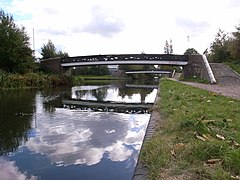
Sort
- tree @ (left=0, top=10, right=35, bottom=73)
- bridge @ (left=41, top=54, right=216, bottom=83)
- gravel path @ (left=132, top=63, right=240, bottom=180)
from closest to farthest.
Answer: gravel path @ (left=132, top=63, right=240, bottom=180), tree @ (left=0, top=10, right=35, bottom=73), bridge @ (left=41, top=54, right=216, bottom=83)

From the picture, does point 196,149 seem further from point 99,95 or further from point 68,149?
point 99,95

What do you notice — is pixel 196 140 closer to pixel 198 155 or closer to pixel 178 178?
pixel 198 155

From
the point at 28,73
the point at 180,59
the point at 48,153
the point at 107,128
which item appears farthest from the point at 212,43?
the point at 48,153

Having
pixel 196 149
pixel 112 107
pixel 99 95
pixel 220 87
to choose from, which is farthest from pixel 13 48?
pixel 196 149

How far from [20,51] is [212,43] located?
29979 millimetres

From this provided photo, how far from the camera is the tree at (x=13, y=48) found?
31773 mm

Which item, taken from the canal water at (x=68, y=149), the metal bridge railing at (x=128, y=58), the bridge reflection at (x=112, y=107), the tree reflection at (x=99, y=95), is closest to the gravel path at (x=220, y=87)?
the canal water at (x=68, y=149)

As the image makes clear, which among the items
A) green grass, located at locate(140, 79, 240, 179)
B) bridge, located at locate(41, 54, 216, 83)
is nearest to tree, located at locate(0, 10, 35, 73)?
bridge, located at locate(41, 54, 216, 83)

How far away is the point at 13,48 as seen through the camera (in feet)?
105

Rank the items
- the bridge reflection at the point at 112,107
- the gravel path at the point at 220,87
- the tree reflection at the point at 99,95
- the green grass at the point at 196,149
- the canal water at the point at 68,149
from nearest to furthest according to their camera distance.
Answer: the green grass at the point at 196,149 → the gravel path at the point at 220,87 → the canal water at the point at 68,149 → the bridge reflection at the point at 112,107 → the tree reflection at the point at 99,95

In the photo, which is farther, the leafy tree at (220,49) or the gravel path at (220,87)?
the leafy tree at (220,49)

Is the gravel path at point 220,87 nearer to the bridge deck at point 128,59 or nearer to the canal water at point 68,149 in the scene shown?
the canal water at point 68,149

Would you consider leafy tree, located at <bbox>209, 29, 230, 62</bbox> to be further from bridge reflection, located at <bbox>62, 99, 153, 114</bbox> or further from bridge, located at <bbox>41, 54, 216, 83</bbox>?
bridge reflection, located at <bbox>62, 99, 153, 114</bbox>

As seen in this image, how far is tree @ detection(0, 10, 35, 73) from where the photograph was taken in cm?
3177
